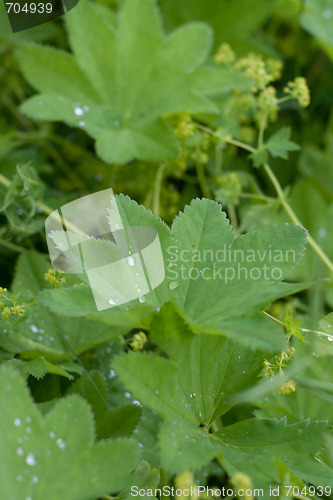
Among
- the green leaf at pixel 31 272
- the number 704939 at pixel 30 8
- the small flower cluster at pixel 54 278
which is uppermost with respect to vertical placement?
the number 704939 at pixel 30 8

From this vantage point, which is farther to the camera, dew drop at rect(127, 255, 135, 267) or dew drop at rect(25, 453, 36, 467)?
dew drop at rect(127, 255, 135, 267)

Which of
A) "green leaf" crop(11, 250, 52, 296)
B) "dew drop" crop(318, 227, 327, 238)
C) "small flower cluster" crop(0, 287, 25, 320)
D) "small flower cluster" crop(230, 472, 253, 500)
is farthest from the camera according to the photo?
"dew drop" crop(318, 227, 327, 238)

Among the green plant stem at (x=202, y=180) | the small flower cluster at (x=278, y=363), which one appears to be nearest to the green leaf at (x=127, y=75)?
the green plant stem at (x=202, y=180)

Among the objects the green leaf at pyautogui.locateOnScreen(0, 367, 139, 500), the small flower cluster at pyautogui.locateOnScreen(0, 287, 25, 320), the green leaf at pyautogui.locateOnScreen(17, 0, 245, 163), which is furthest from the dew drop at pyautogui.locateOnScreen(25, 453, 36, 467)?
the green leaf at pyautogui.locateOnScreen(17, 0, 245, 163)

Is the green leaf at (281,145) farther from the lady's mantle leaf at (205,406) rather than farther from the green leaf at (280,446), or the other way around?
the green leaf at (280,446)

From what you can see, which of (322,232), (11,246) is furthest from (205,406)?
(322,232)

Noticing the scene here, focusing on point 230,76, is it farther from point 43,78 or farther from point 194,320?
point 194,320

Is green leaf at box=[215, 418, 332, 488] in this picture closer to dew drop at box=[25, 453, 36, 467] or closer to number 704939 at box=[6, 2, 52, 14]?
dew drop at box=[25, 453, 36, 467]

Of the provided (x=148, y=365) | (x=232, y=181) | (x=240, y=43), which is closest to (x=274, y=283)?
(x=148, y=365)
